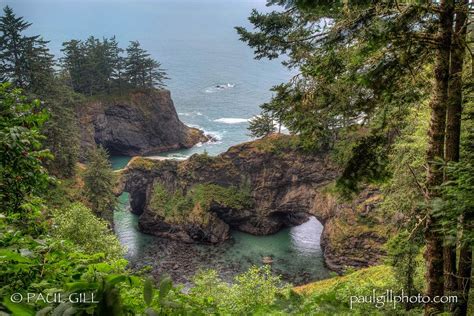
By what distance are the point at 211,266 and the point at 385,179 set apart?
39.0 metres

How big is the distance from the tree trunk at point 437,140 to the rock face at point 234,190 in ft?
142

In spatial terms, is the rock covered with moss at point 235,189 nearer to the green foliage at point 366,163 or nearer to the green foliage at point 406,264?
the green foliage at point 406,264

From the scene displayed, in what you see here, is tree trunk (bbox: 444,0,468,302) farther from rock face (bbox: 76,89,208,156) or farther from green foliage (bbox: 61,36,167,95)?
rock face (bbox: 76,89,208,156)

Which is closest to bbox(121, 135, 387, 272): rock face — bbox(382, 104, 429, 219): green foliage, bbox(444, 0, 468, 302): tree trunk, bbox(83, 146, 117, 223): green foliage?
bbox(83, 146, 117, 223): green foliage

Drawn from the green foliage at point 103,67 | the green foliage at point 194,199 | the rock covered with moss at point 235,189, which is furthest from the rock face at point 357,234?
the green foliage at point 103,67

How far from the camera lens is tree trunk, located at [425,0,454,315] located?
7.88 meters

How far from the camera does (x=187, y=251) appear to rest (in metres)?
51.1

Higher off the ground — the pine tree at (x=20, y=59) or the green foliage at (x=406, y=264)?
the pine tree at (x=20, y=59)

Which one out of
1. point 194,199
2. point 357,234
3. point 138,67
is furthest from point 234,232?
point 138,67

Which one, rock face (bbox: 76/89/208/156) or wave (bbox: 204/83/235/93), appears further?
wave (bbox: 204/83/235/93)

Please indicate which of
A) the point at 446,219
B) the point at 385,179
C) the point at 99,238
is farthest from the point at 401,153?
the point at 99,238

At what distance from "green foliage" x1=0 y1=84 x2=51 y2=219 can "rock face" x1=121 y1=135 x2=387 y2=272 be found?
4683 cm

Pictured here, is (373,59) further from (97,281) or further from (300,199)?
(300,199)

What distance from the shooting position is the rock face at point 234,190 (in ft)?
180
